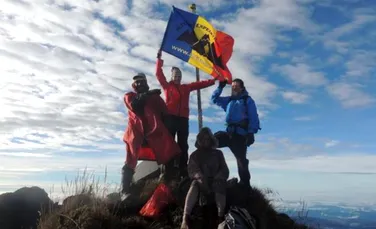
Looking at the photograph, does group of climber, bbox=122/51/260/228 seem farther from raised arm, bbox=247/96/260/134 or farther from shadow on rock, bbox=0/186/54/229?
shadow on rock, bbox=0/186/54/229

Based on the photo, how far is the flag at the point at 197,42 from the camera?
11.1 meters

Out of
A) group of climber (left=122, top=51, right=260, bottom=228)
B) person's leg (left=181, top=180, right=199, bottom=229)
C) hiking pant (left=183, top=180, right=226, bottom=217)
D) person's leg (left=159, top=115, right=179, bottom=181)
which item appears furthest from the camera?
person's leg (left=159, top=115, right=179, bottom=181)

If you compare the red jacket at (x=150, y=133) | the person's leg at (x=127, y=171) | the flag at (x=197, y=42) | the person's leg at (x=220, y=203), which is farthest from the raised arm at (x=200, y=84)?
the person's leg at (x=220, y=203)

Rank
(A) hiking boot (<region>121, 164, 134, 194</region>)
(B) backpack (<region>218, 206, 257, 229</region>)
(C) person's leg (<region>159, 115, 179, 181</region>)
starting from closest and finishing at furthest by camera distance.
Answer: (B) backpack (<region>218, 206, 257, 229</region>) < (A) hiking boot (<region>121, 164, 134, 194</region>) < (C) person's leg (<region>159, 115, 179, 181</region>)

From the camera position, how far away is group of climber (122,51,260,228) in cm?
831

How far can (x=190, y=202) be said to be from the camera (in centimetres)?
748

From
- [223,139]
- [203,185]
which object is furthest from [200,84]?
[203,185]

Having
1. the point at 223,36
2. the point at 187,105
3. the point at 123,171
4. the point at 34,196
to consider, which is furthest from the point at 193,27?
the point at 34,196

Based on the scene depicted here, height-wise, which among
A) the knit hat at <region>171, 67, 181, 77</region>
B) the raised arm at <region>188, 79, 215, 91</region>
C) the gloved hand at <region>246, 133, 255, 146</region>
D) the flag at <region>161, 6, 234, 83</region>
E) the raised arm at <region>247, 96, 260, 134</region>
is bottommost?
the gloved hand at <region>246, 133, 255, 146</region>

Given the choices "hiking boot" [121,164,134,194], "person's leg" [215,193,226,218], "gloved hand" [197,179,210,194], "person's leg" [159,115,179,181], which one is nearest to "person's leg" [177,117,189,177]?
"person's leg" [159,115,179,181]

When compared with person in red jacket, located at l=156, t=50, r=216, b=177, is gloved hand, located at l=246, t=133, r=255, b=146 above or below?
below

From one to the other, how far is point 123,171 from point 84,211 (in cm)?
161

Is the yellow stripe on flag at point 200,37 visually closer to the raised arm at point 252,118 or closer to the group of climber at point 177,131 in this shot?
the group of climber at point 177,131

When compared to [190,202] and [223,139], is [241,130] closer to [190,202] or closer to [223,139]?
[223,139]
